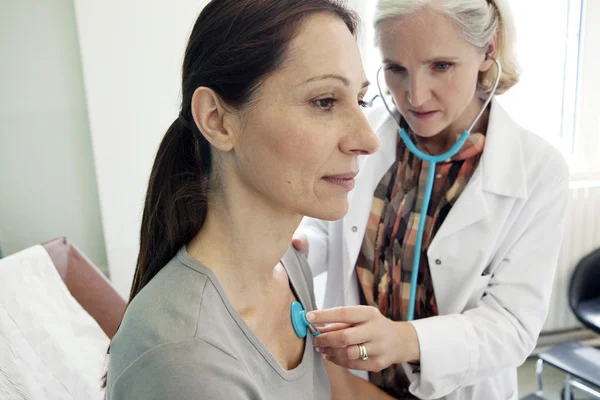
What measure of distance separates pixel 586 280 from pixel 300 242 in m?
2.07

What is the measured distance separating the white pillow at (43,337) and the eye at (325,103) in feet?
2.87

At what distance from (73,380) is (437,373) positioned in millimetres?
892

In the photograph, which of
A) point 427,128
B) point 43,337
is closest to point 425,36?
point 427,128

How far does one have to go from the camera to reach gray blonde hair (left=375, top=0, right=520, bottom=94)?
43.5 inches

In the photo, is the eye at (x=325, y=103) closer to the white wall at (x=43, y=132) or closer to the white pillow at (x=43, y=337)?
the white pillow at (x=43, y=337)

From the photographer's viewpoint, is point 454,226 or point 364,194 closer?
point 454,226

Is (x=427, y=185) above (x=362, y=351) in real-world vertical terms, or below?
above

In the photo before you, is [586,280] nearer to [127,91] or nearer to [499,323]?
[499,323]

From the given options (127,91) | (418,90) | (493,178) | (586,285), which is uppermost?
(127,91)

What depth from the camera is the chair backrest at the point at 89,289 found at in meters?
1.62

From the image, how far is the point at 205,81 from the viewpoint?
0.81 metres

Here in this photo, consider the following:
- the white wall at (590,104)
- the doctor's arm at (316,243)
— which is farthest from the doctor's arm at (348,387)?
the white wall at (590,104)

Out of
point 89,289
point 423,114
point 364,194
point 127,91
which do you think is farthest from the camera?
point 127,91

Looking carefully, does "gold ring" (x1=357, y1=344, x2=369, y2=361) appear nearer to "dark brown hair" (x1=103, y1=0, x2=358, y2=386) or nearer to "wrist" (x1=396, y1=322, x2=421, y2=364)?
"wrist" (x1=396, y1=322, x2=421, y2=364)
